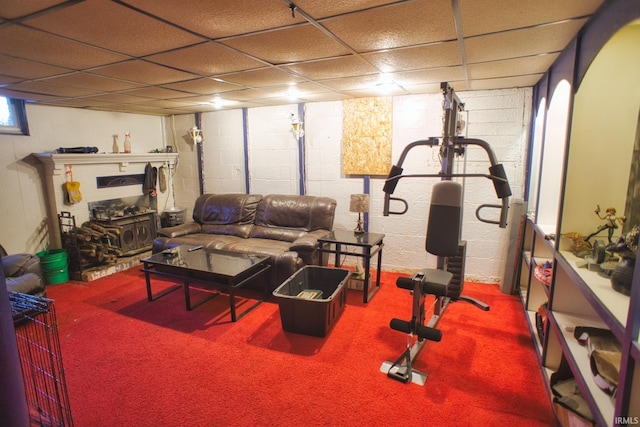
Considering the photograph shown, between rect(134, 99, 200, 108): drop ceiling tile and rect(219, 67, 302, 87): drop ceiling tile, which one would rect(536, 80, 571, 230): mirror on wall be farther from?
rect(134, 99, 200, 108): drop ceiling tile

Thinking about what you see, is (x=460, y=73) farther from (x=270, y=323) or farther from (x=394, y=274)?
(x=270, y=323)

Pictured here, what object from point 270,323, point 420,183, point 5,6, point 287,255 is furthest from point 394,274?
point 5,6

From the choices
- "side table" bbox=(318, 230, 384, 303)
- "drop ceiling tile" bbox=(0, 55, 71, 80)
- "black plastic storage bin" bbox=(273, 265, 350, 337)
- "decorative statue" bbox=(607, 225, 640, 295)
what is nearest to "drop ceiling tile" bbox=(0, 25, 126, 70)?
"drop ceiling tile" bbox=(0, 55, 71, 80)

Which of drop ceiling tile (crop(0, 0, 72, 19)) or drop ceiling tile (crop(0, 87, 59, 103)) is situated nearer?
drop ceiling tile (crop(0, 0, 72, 19))

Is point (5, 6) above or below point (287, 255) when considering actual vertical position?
above

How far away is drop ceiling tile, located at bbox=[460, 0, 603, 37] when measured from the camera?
1569 mm

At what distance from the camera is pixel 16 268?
3385mm

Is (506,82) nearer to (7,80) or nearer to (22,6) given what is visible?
(22,6)

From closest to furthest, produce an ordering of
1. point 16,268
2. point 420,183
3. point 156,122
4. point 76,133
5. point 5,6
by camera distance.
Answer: point 5,6
point 16,268
point 420,183
point 76,133
point 156,122

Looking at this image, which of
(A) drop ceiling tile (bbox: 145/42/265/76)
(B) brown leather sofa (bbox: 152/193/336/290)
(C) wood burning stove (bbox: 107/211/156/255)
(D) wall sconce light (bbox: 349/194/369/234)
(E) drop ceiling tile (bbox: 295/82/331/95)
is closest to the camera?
(A) drop ceiling tile (bbox: 145/42/265/76)

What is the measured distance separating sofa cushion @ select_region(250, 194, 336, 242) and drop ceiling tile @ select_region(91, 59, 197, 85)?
2060mm

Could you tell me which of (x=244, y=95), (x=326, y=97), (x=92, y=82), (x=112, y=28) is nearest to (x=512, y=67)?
(x=326, y=97)

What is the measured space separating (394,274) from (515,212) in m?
1.61

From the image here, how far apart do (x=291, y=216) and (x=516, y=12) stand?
3352 mm
